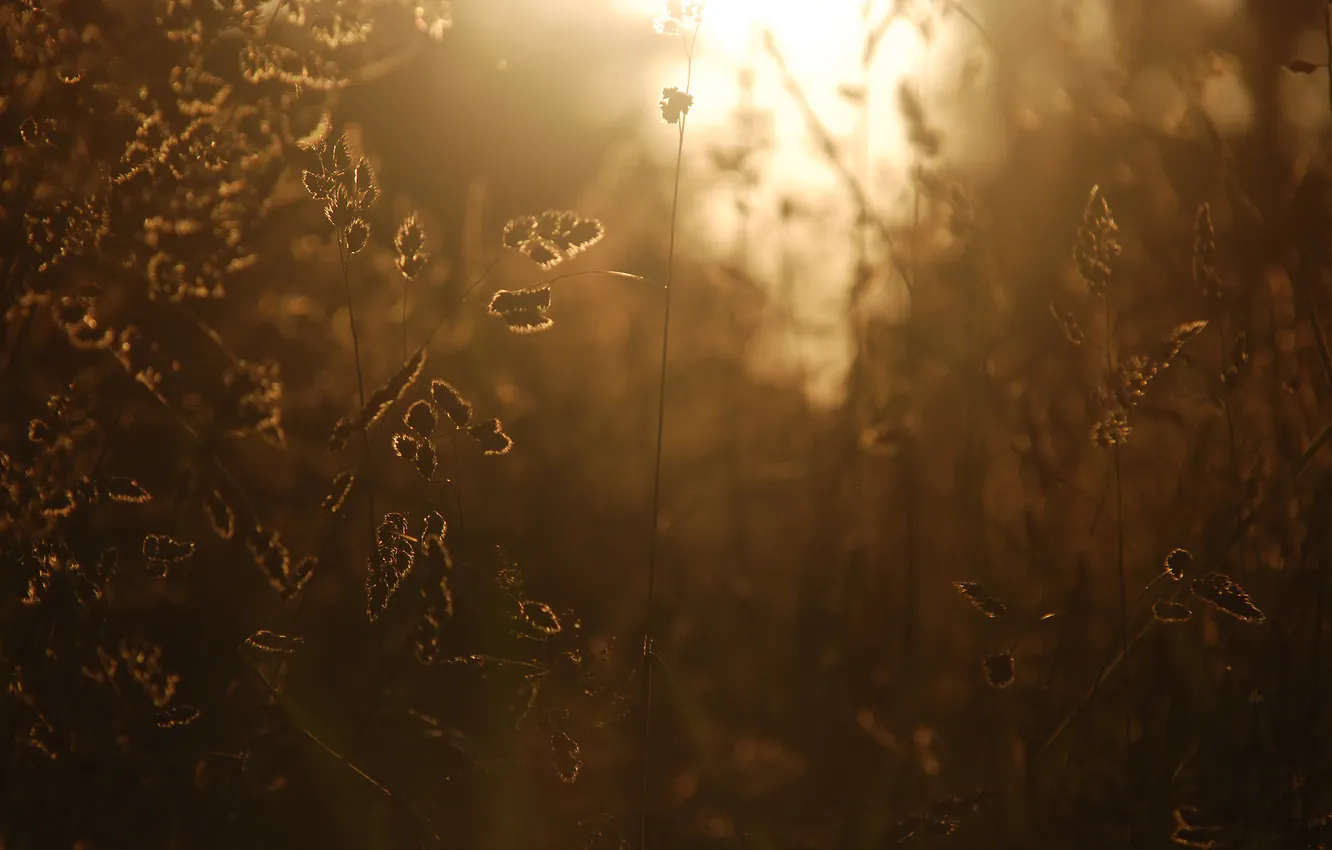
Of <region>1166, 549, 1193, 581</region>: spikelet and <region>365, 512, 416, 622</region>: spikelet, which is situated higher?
<region>1166, 549, 1193, 581</region>: spikelet

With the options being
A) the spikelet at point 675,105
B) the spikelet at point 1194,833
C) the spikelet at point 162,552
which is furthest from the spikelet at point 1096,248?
the spikelet at point 162,552

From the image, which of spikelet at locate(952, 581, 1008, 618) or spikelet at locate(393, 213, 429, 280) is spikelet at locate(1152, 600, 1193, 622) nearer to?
spikelet at locate(952, 581, 1008, 618)

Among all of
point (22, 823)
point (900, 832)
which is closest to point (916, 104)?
point (900, 832)

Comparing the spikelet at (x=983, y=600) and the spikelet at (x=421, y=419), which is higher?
the spikelet at (x=421, y=419)

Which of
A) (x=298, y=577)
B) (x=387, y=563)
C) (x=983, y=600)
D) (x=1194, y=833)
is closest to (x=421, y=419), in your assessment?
(x=387, y=563)

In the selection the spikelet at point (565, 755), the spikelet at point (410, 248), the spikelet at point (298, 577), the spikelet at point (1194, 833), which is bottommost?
the spikelet at point (1194, 833)

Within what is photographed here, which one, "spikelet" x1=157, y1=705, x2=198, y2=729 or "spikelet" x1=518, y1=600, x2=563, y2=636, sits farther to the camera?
"spikelet" x1=157, y1=705, x2=198, y2=729

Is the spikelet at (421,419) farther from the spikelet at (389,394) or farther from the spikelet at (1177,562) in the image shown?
the spikelet at (1177,562)

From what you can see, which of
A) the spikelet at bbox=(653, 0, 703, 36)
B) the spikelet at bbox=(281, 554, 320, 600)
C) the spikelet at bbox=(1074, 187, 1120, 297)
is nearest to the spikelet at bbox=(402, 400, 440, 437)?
the spikelet at bbox=(281, 554, 320, 600)

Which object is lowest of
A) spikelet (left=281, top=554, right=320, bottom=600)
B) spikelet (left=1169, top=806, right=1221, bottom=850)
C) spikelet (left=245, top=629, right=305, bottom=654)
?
spikelet (left=1169, top=806, right=1221, bottom=850)

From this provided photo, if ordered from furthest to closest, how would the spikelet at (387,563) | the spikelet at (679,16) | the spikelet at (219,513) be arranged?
the spikelet at (219,513) < the spikelet at (679,16) < the spikelet at (387,563)

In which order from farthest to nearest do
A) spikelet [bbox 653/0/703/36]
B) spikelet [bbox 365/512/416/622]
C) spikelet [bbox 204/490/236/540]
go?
spikelet [bbox 204/490/236/540]
spikelet [bbox 653/0/703/36]
spikelet [bbox 365/512/416/622]

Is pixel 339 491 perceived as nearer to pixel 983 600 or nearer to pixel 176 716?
pixel 176 716

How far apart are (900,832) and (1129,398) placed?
1.74ft
